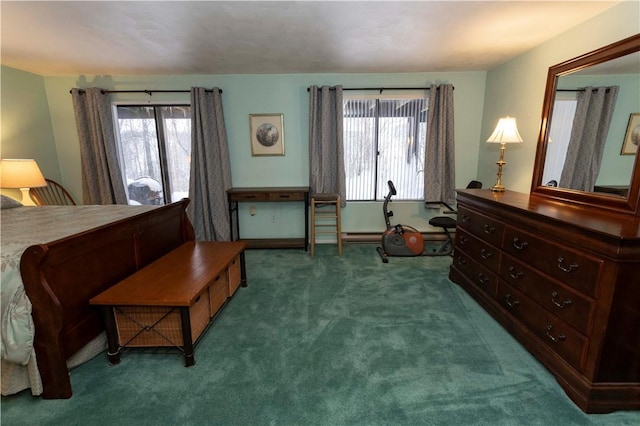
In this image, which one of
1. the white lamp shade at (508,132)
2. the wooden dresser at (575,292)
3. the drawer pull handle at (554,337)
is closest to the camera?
the wooden dresser at (575,292)

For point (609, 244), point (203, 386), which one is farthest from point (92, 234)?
point (609, 244)

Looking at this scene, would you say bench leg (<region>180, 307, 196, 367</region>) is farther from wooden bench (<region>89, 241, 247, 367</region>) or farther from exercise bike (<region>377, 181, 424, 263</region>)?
exercise bike (<region>377, 181, 424, 263</region>)

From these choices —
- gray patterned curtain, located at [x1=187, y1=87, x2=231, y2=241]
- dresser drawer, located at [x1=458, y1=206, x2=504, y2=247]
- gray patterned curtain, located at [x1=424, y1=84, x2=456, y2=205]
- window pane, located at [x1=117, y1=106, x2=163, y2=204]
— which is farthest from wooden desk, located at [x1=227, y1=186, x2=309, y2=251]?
dresser drawer, located at [x1=458, y1=206, x2=504, y2=247]

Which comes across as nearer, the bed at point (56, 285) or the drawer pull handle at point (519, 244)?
the bed at point (56, 285)

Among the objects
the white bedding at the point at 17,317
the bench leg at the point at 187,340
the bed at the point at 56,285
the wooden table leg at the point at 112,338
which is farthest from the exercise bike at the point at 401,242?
the white bedding at the point at 17,317

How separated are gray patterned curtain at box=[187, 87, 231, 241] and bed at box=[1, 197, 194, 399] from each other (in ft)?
5.88

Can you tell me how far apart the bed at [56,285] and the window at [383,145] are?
2915 mm

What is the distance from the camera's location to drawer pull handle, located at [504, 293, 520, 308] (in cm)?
204

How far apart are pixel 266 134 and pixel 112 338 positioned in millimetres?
3076

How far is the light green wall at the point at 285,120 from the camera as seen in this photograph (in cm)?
399

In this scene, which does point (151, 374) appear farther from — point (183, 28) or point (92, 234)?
point (183, 28)

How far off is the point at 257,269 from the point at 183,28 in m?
2.48

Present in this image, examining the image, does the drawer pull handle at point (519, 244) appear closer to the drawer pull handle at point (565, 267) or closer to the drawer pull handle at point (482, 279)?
the drawer pull handle at point (565, 267)

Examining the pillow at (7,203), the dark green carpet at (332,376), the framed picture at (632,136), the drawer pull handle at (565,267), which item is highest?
the framed picture at (632,136)
